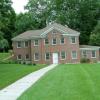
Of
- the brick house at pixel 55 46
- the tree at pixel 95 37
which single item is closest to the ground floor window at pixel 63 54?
the brick house at pixel 55 46

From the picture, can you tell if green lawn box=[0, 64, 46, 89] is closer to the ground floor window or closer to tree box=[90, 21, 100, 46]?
the ground floor window

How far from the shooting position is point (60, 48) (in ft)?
226

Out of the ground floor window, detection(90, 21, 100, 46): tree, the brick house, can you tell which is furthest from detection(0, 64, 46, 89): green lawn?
detection(90, 21, 100, 46): tree

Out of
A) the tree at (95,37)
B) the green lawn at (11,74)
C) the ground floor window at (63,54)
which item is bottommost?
the green lawn at (11,74)

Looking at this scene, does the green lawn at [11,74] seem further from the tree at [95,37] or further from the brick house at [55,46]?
the tree at [95,37]

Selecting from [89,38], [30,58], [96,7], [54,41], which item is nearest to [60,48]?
[54,41]

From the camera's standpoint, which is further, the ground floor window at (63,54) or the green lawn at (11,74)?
the ground floor window at (63,54)

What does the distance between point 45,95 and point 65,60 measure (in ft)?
166

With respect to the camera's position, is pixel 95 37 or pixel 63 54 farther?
pixel 95 37

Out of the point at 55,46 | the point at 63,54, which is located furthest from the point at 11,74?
the point at 63,54

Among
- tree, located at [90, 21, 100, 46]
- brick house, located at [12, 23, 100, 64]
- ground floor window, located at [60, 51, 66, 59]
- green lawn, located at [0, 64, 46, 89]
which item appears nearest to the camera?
green lawn, located at [0, 64, 46, 89]

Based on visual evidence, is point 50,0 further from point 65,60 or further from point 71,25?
point 65,60

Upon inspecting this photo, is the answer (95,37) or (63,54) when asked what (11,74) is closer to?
(63,54)

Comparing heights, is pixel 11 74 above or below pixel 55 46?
below
